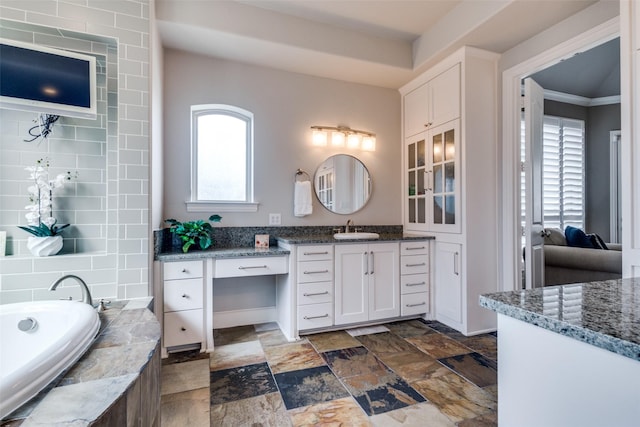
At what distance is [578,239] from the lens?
3.69 metres

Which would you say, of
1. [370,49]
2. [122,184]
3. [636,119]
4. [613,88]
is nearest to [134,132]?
[122,184]

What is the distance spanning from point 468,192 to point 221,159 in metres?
2.34

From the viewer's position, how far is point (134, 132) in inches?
81.8

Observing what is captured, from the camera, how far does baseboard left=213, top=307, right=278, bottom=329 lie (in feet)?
9.49

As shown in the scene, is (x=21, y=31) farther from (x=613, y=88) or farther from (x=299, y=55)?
(x=613, y=88)

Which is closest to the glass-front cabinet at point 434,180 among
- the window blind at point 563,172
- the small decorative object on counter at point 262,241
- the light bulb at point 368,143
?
the light bulb at point 368,143

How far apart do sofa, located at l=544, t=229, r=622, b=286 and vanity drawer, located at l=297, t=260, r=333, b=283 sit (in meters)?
2.14

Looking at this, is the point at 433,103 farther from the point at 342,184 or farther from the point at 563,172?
the point at 563,172

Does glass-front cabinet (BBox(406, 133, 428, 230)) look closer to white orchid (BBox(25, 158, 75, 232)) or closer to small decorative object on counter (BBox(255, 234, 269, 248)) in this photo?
small decorative object on counter (BBox(255, 234, 269, 248))

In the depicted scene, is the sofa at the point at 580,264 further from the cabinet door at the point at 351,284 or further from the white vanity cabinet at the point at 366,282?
the cabinet door at the point at 351,284

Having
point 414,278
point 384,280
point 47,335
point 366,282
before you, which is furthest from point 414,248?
point 47,335

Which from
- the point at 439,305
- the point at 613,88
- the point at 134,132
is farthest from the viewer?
the point at 613,88

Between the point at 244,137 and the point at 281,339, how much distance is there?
1959 millimetres

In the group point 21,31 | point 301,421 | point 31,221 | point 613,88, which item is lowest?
point 301,421
